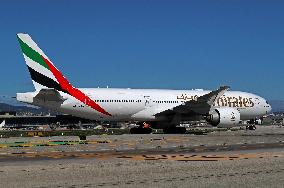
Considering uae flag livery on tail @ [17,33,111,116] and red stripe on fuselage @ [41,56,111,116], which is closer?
uae flag livery on tail @ [17,33,111,116]

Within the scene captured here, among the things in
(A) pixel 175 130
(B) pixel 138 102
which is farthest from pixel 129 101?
(A) pixel 175 130

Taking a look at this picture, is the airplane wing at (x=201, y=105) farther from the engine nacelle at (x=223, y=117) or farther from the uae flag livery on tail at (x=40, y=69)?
the uae flag livery on tail at (x=40, y=69)

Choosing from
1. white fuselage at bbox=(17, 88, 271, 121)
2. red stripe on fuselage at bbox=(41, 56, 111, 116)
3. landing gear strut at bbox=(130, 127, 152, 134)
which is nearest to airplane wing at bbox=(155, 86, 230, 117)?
white fuselage at bbox=(17, 88, 271, 121)

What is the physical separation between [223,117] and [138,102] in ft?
33.1

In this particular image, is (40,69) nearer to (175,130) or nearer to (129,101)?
(129,101)

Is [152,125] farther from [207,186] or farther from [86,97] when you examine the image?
[207,186]

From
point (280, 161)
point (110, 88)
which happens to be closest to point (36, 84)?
point (110, 88)

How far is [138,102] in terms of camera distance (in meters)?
55.9

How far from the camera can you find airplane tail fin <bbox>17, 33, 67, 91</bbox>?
49.9 meters

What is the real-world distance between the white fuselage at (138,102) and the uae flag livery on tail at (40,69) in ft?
3.83

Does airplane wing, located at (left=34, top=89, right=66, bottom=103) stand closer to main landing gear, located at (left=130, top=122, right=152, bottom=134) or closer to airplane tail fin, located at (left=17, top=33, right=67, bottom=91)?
airplane tail fin, located at (left=17, top=33, right=67, bottom=91)

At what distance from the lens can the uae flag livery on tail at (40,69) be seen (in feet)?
164

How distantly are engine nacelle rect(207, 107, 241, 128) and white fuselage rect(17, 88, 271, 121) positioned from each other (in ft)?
21.3

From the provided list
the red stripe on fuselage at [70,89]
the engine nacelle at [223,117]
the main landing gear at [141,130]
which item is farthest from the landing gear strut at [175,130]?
the red stripe on fuselage at [70,89]
